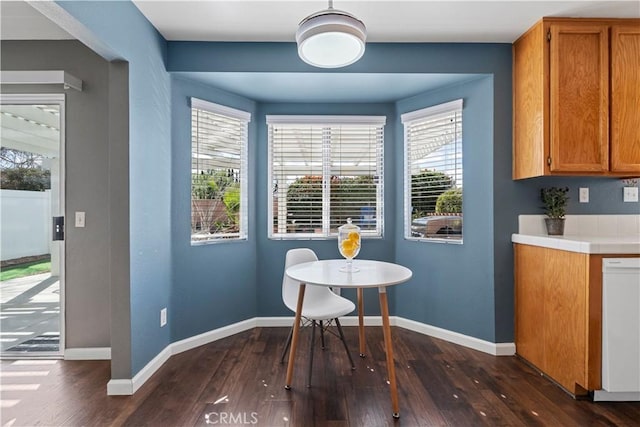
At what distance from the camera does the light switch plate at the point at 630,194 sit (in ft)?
8.64

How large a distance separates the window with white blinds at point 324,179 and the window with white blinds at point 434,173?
0.98ft

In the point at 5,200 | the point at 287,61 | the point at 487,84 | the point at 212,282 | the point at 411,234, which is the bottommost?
the point at 212,282

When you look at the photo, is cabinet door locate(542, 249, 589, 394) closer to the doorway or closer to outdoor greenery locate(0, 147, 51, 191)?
the doorway

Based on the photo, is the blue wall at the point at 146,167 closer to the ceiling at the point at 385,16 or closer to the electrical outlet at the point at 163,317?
the electrical outlet at the point at 163,317

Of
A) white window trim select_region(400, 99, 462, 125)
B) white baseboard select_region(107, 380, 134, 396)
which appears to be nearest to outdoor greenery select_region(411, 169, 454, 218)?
white window trim select_region(400, 99, 462, 125)

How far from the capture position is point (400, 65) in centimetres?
261

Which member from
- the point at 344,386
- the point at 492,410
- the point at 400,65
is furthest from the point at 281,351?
the point at 400,65

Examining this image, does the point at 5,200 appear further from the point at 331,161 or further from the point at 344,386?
the point at 344,386

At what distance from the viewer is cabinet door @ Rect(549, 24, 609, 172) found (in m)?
2.29

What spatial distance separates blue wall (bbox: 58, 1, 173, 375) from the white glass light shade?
→ 3.98 ft

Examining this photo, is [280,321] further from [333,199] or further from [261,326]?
[333,199]

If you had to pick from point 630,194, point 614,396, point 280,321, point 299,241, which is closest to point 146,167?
A: point 299,241

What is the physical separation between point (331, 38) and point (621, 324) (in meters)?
2.41

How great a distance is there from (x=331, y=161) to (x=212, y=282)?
168cm
